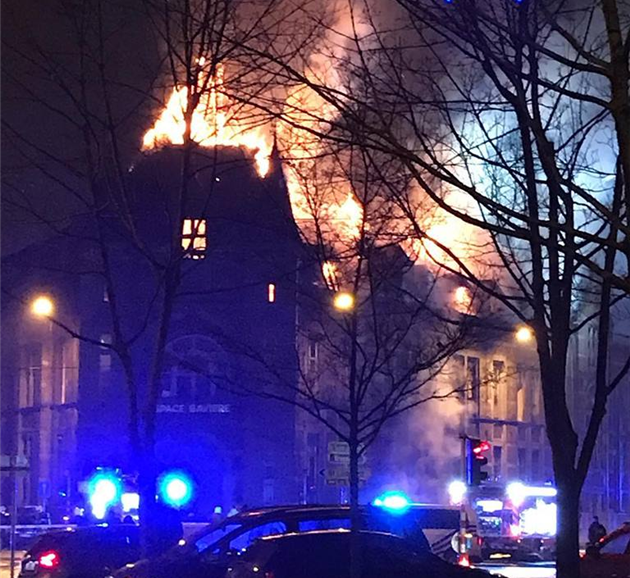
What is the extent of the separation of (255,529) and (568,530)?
729cm

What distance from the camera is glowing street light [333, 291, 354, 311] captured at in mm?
17922

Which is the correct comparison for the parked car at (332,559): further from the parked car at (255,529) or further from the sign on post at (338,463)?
the sign on post at (338,463)

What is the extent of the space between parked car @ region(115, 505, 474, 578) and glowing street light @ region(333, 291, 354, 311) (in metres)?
2.79

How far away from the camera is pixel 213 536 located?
1820 centimetres

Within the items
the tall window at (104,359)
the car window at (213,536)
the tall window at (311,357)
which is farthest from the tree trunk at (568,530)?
the tall window at (104,359)

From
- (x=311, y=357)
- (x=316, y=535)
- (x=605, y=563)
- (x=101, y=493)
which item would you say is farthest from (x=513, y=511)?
(x=316, y=535)

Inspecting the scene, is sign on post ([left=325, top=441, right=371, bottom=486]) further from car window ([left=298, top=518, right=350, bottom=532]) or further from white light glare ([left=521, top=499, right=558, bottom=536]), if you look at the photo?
white light glare ([left=521, top=499, right=558, bottom=536])

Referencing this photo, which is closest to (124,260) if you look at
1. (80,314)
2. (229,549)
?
(80,314)

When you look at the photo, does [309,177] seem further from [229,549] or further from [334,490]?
[334,490]

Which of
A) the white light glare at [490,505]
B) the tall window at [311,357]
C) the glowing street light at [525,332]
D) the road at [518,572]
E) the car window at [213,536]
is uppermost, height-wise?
the tall window at [311,357]

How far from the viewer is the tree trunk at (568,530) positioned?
10.9 m

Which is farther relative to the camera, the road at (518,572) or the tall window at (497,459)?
the tall window at (497,459)

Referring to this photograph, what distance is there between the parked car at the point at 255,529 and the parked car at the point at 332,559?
121cm

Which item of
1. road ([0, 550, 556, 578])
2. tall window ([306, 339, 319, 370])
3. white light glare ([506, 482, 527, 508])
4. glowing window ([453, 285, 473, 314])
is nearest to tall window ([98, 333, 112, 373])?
white light glare ([506, 482, 527, 508])
